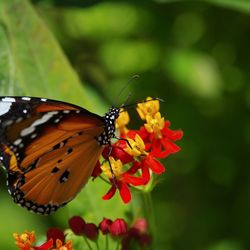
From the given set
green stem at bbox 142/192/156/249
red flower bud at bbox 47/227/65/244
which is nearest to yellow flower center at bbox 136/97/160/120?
green stem at bbox 142/192/156/249

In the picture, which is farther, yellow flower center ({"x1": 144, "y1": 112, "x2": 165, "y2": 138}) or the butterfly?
yellow flower center ({"x1": 144, "y1": 112, "x2": 165, "y2": 138})

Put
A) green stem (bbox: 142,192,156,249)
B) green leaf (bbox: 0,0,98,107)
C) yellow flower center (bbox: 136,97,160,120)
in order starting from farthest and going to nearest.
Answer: green leaf (bbox: 0,0,98,107) → yellow flower center (bbox: 136,97,160,120) → green stem (bbox: 142,192,156,249)

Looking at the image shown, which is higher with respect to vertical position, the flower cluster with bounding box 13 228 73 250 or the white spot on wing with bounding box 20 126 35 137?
the white spot on wing with bounding box 20 126 35 137

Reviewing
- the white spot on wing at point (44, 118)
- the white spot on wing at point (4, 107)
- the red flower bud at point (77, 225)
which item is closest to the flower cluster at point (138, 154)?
the red flower bud at point (77, 225)

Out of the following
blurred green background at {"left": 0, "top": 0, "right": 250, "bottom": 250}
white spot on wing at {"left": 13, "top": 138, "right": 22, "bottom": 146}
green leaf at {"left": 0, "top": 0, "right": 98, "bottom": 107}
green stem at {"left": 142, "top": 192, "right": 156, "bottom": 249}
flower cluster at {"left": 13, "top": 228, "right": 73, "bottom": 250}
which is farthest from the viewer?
blurred green background at {"left": 0, "top": 0, "right": 250, "bottom": 250}

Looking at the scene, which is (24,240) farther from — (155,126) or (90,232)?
(155,126)

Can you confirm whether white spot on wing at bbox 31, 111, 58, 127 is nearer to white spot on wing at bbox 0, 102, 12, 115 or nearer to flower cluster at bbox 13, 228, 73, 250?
white spot on wing at bbox 0, 102, 12, 115

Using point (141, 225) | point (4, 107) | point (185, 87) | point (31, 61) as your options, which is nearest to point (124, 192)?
point (141, 225)

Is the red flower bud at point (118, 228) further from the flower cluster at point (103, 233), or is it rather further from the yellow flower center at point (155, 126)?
the yellow flower center at point (155, 126)
